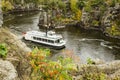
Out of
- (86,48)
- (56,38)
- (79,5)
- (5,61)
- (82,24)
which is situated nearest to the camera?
(5,61)

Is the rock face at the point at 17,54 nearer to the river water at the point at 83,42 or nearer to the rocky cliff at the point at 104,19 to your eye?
the river water at the point at 83,42

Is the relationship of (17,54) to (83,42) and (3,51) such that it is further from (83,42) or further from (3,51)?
(83,42)

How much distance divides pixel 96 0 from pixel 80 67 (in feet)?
230

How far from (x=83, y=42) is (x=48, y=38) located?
825cm

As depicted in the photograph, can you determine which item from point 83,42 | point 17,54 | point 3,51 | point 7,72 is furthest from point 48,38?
point 7,72

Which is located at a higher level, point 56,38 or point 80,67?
point 80,67

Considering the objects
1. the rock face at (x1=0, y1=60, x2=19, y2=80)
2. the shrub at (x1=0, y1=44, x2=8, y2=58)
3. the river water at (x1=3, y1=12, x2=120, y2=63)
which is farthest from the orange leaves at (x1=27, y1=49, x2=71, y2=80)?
the river water at (x1=3, y1=12, x2=120, y2=63)

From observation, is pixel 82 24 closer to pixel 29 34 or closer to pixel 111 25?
pixel 111 25

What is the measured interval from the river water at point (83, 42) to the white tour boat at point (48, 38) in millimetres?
1252

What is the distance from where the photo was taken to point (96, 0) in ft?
303

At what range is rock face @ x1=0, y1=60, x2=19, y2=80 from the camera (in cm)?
1075

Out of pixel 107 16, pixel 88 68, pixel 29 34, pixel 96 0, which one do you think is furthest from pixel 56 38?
pixel 88 68

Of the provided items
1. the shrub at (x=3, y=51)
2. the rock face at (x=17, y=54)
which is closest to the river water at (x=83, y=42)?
the rock face at (x=17, y=54)

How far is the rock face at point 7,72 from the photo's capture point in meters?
10.8
